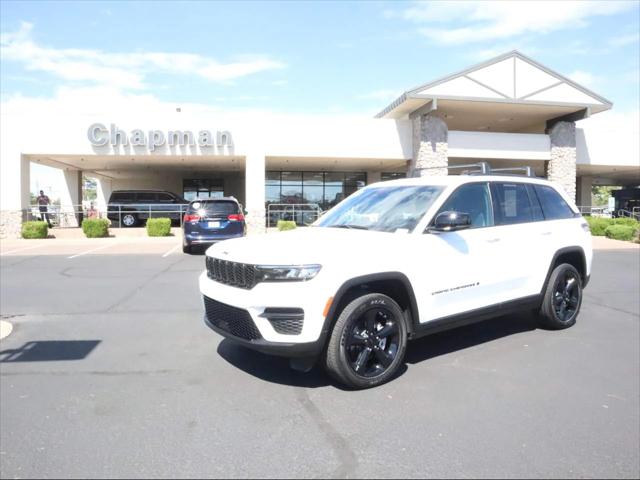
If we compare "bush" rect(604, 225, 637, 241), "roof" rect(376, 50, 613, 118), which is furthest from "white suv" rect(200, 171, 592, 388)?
"roof" rect(376, 50, 613, 118)

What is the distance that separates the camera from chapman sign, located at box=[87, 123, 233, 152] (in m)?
21.6

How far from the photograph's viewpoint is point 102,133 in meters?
21.7

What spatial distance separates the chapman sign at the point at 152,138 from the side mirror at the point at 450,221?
62.5 ft

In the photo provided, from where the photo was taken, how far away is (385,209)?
16.6 feet

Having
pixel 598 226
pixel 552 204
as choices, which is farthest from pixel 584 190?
pixel 552 204

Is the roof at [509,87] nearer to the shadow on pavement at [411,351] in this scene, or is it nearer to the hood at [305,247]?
the shadow on pavement at [411,351]

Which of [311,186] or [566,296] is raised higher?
[311,186]

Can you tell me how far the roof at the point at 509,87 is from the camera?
21547 mm

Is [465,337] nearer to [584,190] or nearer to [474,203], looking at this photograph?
[474,203]

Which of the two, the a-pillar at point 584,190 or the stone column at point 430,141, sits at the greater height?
the stone column at point 430,141

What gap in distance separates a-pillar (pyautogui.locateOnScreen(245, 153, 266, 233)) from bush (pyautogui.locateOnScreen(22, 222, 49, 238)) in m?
8.34

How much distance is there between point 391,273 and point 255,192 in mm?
19405

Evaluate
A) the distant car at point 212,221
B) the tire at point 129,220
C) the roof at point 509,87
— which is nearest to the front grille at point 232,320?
the distant car at point 212,221

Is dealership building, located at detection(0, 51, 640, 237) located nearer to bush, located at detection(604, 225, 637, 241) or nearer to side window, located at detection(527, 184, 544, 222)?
bush, located at detection(604, 225, 637, 241)
